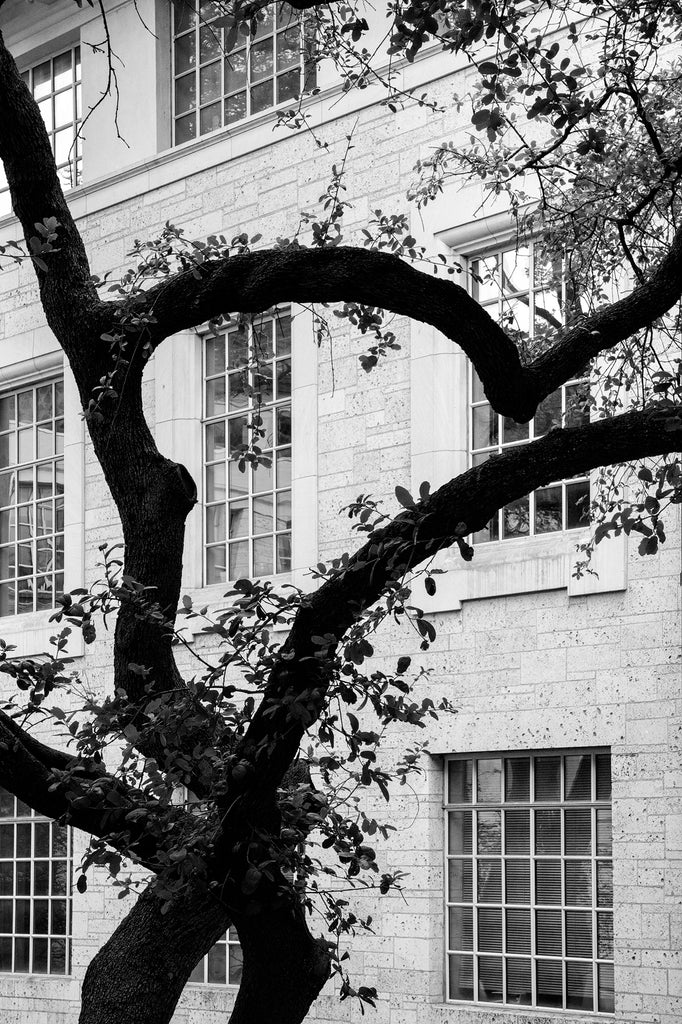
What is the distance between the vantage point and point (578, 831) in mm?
10156

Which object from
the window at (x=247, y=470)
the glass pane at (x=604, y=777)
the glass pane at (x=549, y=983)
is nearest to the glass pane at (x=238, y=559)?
the window at (x=247, y=470)

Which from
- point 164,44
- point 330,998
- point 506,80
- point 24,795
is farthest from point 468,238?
point 24,795

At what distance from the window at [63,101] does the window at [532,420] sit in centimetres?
539

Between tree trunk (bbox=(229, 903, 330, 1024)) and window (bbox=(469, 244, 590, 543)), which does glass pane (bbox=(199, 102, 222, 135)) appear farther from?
tree trunk (bbox=(229, 903, 330, 1024))

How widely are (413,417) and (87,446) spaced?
3.99m

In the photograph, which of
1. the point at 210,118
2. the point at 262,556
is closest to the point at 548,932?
the point at 262,556

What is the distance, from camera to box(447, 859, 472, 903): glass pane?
35.2ft

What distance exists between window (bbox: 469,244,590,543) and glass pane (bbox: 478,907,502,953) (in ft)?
8.34

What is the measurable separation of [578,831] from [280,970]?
209 inches

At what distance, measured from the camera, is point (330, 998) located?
35.8ft

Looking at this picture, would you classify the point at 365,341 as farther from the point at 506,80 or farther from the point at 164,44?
the point at 164,44

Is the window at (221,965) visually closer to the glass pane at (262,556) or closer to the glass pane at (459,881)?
the glass pane at (459,881)

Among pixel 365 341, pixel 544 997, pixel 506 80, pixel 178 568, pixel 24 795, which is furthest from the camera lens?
pixel 365 341

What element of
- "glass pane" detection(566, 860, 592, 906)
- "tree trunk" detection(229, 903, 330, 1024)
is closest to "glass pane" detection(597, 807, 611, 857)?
"glass pane" detection(566, 860, 592, 906)
